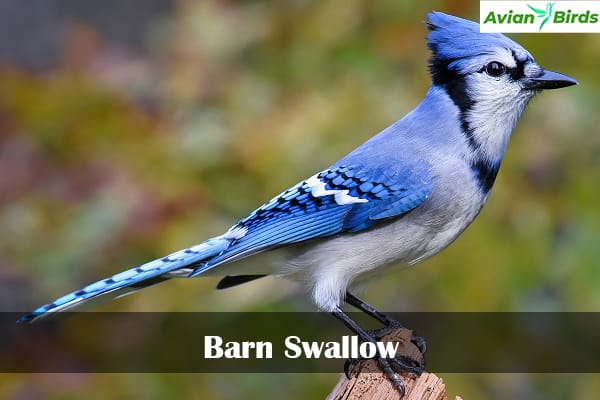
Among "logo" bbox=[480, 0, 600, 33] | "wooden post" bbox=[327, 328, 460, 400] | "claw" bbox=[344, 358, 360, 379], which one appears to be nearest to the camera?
"wooden post" bbox=[327, 328, 460, 400]

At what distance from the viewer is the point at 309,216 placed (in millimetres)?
2783

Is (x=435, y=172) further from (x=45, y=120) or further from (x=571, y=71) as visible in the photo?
(x=45, y=120)

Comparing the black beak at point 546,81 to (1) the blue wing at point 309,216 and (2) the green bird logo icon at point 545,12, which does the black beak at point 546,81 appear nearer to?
(1) the blue wing at point 309,216

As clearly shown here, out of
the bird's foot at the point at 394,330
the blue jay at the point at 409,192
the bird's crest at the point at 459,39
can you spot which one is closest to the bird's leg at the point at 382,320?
the bird's foot at the point at 394,330

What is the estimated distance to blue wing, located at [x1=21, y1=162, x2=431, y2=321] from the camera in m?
2.69

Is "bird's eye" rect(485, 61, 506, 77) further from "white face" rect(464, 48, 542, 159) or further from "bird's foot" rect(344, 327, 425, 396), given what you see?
"bird's foot" rect(344, 327, 425, 396)

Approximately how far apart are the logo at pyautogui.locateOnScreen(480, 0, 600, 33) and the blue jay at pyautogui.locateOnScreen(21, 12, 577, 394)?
0.59 meters

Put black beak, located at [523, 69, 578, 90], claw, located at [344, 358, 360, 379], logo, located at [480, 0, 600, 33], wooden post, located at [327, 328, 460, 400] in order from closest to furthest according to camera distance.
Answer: wooden post, located at [327, 328, 460, 400]
claw, located at [344, 358, 360, 379]
black beak, located at [523, 69, 578, 90]
logo, located at [480, 0, 600, 33]

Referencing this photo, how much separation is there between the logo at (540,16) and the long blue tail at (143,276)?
1.31 meters

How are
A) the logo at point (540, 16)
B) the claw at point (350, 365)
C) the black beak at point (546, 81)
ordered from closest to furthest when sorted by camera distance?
the claw at point (350, 365) < the black beak at point (546, 81) < the logo at point (540, 16)

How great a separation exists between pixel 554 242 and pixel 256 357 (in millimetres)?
1235

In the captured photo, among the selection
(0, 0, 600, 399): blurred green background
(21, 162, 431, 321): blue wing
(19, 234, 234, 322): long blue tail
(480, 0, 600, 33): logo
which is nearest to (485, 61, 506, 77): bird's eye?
(21, 162, 431, 321): blue wing

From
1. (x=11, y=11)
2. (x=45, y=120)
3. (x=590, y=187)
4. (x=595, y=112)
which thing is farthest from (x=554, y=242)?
(x=11, y=11)

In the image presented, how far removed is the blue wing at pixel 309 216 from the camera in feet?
8.83
